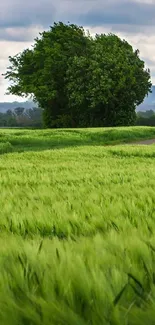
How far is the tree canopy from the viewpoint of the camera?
65.5 meters

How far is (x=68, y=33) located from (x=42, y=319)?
75183 millimetres

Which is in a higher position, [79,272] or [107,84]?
[107,84]

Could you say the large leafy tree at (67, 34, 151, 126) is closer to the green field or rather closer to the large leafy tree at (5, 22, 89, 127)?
the large leafy tree at (5, 22, 89, 127)

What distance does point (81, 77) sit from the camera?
6575cm

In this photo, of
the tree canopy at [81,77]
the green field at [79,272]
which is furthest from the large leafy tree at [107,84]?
the green field at [79,272]

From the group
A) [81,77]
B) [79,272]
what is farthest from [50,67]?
[79,272]

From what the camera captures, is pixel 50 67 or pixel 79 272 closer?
pixel 79 272

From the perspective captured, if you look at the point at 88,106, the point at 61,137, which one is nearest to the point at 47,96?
the point at 88,106

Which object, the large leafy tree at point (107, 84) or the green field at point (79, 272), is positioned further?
the large leafy tree at point (107, 84)

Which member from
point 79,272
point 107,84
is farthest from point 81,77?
point 79,272

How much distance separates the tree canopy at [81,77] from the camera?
65.5 meters

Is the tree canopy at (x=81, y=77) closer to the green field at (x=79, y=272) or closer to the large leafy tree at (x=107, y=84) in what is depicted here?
the large leafy tree at (x=107, y=84)

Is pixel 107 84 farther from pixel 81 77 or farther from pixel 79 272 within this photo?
pixel 79 272

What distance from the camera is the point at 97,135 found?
138 ft
